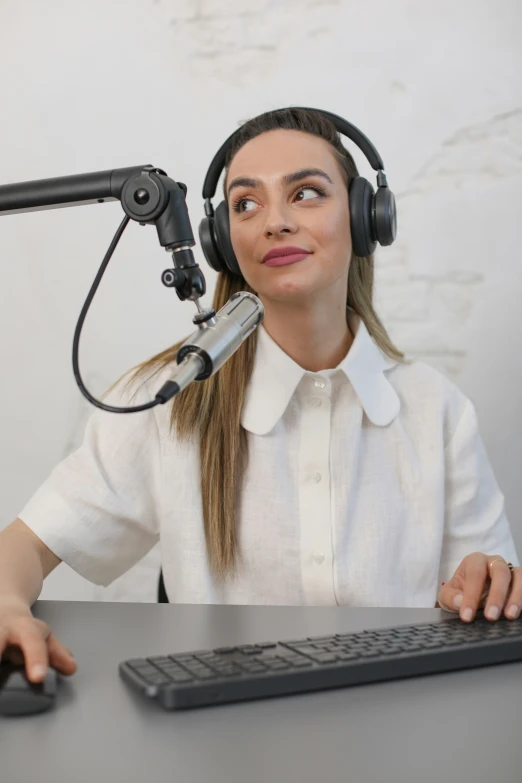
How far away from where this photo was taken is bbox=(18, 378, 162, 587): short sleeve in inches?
48.4

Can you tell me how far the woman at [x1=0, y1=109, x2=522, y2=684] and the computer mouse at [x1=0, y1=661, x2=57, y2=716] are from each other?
56 cm

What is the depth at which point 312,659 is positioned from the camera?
2.23ft

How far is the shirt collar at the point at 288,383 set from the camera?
134cm

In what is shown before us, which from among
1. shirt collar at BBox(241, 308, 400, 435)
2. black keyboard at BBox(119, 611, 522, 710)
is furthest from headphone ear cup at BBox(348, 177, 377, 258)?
black keyboard at BBox(119, 611, 522, 710)

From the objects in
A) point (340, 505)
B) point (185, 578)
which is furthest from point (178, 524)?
point (340, 505)

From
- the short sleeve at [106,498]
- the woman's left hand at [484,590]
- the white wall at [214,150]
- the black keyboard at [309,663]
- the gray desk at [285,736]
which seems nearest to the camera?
the gray desk at [285,736]

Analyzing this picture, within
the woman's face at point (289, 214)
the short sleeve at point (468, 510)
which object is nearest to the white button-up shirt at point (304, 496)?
the short sleeve at point (468, 510)

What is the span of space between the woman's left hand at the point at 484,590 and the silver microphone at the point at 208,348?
35 cm

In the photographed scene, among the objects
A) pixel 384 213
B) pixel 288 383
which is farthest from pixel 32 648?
pixel 384 213

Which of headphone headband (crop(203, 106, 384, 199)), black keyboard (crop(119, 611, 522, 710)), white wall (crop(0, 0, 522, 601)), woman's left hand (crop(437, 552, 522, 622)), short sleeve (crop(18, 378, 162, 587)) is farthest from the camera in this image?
white wall (crop(0, 0, 522, 601))

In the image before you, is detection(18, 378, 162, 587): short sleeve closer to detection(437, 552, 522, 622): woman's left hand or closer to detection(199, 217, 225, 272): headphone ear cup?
detection(199, 217, 225, 272): headphone ear cup

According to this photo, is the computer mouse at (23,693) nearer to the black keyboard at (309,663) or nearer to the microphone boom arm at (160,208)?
the black keyboard at (309,663)

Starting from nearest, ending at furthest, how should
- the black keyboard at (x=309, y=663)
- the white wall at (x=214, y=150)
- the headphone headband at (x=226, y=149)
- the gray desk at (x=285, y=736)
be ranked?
the gray desk at (x=285, y=736)
the black keyboard at (x=309, y=663)
the headphone headband at (x=226, y=149)
the white wall at (x=214, y=150)

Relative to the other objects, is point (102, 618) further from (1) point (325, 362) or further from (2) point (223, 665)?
(1) point (325, 362)
